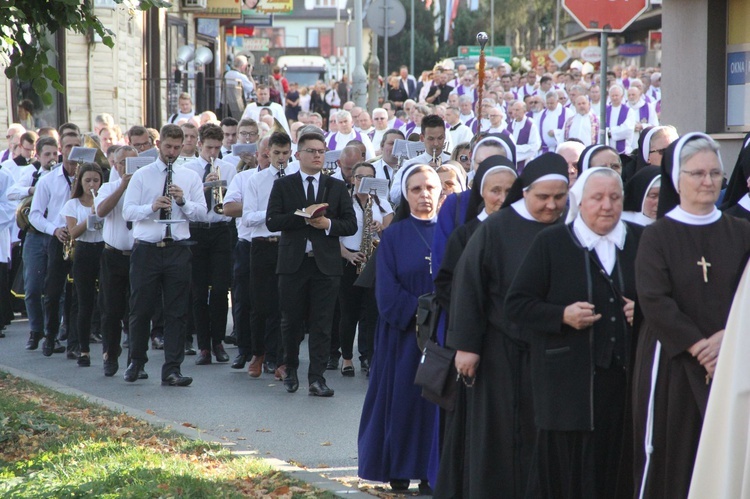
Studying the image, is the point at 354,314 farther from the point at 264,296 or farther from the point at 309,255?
the point at 309,255

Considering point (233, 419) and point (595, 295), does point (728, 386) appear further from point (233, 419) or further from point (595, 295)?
point (233, 419)

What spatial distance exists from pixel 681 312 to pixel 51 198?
357 inches

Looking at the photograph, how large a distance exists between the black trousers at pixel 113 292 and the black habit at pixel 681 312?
7.07 metres

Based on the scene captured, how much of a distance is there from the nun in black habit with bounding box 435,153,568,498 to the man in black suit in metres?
4.37

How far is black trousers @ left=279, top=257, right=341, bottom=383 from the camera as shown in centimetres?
1087

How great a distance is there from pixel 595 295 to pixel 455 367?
0.95 m

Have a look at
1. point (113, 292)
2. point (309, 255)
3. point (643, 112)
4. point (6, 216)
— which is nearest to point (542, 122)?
point (643, 112)

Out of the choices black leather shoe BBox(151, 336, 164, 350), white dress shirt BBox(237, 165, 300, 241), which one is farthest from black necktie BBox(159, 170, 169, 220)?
black leather shoe BBox(151, 336, 164, 350)

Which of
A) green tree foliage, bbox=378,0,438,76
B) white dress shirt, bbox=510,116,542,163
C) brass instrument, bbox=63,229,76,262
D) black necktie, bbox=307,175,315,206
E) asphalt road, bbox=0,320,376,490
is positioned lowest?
asphalt road, bbox=0,320,376,490

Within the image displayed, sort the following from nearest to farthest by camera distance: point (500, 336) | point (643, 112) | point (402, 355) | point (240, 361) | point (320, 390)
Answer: point (500, 336), point (402, 355), point (320, 390), point (240, 361), point (643, 112)

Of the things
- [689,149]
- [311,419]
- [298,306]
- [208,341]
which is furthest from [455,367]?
[208,341]

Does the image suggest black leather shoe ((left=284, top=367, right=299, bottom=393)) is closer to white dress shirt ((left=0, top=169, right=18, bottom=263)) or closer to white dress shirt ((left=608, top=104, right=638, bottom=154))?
white dress shirt ((left=0, top=169, right=18, bottom=263))

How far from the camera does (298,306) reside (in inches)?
429

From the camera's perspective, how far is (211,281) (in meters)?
13.0
